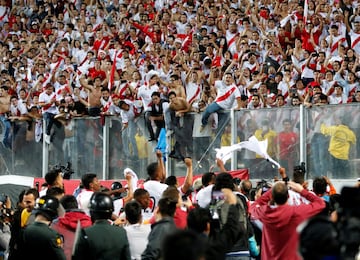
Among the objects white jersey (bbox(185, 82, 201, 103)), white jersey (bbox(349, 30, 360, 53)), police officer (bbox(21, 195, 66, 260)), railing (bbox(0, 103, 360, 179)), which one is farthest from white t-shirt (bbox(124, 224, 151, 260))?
white jersey (bbox(349, 30, 360, 53))

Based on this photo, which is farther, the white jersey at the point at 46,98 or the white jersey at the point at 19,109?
the white jersey at the point at 19,109

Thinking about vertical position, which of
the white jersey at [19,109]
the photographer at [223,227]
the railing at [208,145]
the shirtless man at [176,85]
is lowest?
the photographer at [223,227]

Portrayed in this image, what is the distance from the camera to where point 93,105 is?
24.5 meters

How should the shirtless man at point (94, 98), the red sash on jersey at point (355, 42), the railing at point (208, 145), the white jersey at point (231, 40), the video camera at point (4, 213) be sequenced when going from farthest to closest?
the white jersey at point (231, 40) < the shirtless man at point (94, 98) < the red sash on jersey at point (355, 42) < the railing at point (208, 145) < the video camera at point (4, 213)

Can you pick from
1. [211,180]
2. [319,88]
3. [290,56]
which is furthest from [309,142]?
[211,180]

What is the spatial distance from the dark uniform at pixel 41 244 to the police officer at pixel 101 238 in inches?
26.9

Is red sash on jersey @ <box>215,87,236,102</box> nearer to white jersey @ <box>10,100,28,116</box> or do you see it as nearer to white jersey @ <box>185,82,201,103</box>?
white jersey @ <box>185,82,201,103</box>

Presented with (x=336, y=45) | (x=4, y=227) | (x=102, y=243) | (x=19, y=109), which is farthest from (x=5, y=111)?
(x=102, y=243)

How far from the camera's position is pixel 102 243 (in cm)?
1009

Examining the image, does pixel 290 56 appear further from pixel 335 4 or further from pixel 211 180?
pixel 211 180

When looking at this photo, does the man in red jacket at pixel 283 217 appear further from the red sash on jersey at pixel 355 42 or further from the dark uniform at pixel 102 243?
the red sash on jersey at pixel 355 42

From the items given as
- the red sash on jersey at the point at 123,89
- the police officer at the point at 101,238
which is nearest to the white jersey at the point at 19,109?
the red sash on jersey at the point at 123,89

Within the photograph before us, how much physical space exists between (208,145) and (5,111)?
22.8ft

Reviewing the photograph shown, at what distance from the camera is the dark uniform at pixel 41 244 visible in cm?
1077
